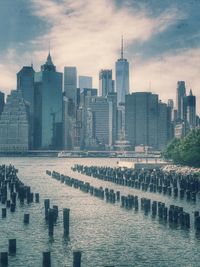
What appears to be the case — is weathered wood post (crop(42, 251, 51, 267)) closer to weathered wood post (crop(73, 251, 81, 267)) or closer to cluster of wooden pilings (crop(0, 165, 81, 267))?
cluster of wooden pilings (crop(0, 165, 81, 267))

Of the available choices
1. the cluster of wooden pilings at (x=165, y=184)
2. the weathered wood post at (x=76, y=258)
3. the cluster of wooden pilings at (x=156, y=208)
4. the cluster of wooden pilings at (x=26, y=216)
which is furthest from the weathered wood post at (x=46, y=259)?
the cluster of wooden pilings at (x=165, y=184)

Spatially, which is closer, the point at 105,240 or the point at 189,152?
the point at 105,240

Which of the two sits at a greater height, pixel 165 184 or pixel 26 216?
pixel 165 184

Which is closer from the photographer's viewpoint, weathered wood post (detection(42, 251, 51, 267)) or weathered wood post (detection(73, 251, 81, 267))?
weathered wood post (detection(73, 251, 81, 267))

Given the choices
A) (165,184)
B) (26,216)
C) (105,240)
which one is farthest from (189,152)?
(105,240)

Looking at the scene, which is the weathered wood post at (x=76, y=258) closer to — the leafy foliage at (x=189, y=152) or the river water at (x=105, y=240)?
the river water at (x=105, y=240)

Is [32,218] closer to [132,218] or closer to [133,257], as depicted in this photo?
[132,218]

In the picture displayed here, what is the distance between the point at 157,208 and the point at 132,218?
6.49 meters

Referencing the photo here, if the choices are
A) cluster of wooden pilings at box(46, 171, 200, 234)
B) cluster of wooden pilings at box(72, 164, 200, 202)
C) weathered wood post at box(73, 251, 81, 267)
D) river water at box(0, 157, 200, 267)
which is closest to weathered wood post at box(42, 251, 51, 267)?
weathered wood post at box(73, 251, 81, 267)

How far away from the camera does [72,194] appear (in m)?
91.7

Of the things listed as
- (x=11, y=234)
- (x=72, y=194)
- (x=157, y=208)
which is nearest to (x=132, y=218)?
(x=157, y=208)

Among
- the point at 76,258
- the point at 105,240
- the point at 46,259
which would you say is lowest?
the point at 105,240

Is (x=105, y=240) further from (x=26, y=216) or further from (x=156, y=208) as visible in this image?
(x=156, y=208)

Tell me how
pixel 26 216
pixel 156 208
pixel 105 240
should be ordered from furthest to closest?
1. pixel 156 208
2. pixel 26 216
3. pixel 105 240
